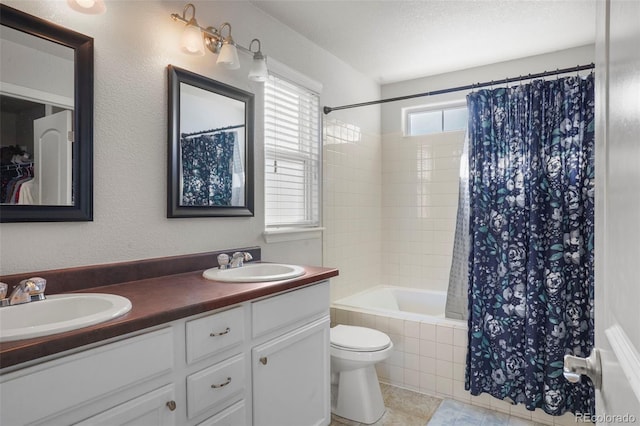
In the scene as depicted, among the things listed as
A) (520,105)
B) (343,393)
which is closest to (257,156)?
(343,393)

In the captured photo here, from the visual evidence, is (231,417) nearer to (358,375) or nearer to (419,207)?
(358,375)

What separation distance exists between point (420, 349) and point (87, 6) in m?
2.54

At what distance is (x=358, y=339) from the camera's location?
231 centimetres

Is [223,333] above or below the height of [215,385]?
above

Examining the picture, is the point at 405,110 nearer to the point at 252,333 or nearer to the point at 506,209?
the point at 506,209

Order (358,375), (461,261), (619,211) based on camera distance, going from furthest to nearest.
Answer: (461,261)
(358,375)
(619,211)

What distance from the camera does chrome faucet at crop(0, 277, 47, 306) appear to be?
1.20 metres

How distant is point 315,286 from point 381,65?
2.20 metres

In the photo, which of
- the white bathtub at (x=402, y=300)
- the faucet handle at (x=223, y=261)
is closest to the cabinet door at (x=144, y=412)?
the faucet handle at (x=223, y=261)

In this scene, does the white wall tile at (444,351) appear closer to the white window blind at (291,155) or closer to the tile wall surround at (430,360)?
the tile wall surround at (430,360)

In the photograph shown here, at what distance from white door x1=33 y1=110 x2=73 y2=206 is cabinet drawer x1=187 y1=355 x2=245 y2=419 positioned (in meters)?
0.82

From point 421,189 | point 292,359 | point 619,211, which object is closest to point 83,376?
point 292,359

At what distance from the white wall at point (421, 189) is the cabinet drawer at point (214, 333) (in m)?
2.48

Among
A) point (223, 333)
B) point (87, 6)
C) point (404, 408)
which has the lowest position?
point (404, 408)
